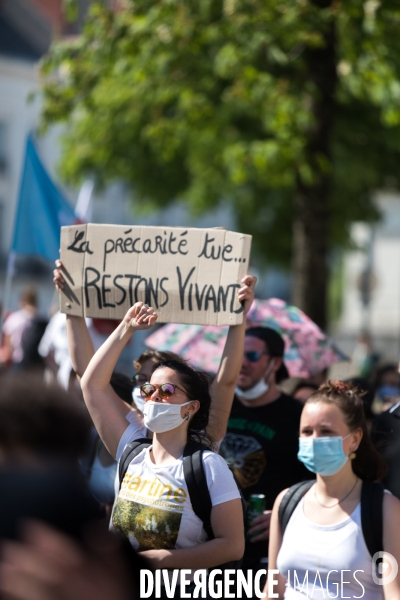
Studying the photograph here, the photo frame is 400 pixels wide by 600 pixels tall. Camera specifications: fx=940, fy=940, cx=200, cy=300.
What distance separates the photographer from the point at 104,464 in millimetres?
4660

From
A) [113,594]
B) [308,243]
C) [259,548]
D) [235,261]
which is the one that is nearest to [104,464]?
[259,548]

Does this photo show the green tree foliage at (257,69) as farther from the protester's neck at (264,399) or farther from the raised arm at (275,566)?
the raised arm at (275,566)

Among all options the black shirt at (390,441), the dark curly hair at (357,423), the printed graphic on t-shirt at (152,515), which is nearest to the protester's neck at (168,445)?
the printed graphic on t-shirt at (152,515)

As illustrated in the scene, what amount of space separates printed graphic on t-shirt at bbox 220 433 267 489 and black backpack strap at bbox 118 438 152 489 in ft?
2.94

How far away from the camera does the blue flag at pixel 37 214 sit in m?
7.78

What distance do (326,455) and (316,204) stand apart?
6240mm

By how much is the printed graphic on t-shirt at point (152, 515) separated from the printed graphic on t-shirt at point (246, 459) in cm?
109

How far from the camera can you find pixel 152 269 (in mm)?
4176

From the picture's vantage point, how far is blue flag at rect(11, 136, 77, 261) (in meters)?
7.78

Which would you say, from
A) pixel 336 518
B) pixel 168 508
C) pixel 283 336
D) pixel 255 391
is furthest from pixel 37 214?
pixel 336 518

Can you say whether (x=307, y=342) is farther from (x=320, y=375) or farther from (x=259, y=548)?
(x=259, y=548)

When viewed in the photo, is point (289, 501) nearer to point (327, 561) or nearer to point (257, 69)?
point (327, 561)

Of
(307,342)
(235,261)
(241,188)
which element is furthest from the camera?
(241,188)

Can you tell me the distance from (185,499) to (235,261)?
3.96 ft
